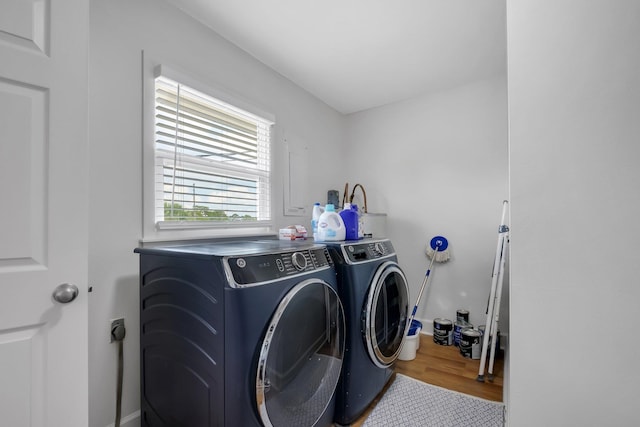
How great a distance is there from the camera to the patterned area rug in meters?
1.56

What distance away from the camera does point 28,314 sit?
2.82 feet

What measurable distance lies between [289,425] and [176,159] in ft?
4.85

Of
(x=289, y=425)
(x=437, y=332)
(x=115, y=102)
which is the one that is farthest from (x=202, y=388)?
(x=437, y=332)

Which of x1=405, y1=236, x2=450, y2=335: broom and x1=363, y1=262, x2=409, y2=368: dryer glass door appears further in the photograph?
x1=405, y1=236, x2=450, y2=335: broom

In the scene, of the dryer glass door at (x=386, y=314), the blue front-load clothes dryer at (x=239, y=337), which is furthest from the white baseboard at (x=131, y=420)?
the dryer glass door at (x=386, y=314)

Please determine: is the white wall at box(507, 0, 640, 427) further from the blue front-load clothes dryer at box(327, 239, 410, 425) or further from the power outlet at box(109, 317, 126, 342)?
the power outlet at box(109, 317, 126, 342)

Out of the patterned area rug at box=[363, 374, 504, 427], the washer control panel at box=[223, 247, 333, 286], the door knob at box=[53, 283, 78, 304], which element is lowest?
the patterned area rug at box=[363, 374, 504, 427]

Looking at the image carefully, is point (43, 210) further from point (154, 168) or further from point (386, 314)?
point (386, 314)

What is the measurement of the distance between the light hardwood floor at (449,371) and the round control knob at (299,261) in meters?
1.02

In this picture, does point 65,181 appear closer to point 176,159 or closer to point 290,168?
point 176,159

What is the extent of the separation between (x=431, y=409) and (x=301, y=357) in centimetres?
102

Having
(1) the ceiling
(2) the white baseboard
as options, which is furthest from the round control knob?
(1) the ceiling

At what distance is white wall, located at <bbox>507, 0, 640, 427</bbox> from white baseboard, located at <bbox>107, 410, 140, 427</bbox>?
5.64 ft

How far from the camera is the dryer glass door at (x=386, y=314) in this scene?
1589mm
